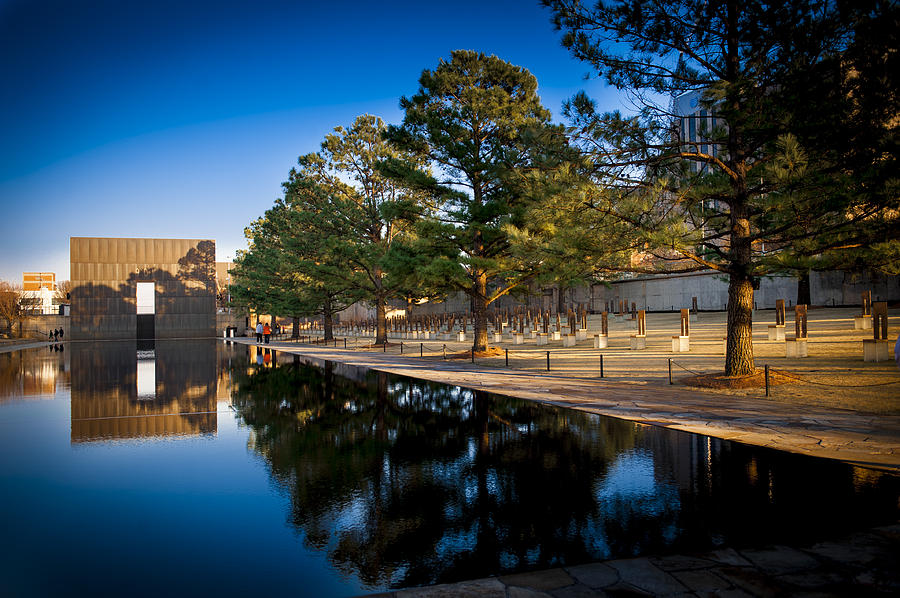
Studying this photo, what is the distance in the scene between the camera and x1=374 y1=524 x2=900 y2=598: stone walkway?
11.0 ft

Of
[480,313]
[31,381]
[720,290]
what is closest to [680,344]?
[480,313]

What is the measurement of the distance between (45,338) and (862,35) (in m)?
76.2

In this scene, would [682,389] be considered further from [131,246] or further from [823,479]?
[131,246]

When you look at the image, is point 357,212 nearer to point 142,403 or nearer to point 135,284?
point 142,403

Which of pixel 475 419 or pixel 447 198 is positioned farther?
pixel 447 198

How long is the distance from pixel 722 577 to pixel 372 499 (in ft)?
9.90

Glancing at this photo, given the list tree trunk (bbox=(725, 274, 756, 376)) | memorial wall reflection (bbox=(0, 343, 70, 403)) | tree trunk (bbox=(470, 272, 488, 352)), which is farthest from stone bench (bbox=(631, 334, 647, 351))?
memorial wall reflection (bbox=(0, 343, 70, 403))

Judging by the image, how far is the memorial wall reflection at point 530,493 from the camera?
406 centimetres

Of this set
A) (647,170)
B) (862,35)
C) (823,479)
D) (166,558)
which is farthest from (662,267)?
(166,558)

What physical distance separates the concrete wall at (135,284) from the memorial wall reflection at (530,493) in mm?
58325

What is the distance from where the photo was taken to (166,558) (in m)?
4.05

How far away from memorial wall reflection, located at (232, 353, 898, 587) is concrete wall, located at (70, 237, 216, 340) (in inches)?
2296

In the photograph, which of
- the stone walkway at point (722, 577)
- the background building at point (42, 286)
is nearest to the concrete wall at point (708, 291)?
the stone walkway at point (722, 577)

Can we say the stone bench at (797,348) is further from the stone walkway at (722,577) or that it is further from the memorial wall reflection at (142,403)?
the memorial wall reflection at (142,403)
